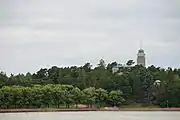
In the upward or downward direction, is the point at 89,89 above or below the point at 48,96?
above

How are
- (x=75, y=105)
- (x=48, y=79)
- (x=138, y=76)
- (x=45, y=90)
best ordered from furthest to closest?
(x=48, y=79) → (x=138, y=76) → (x=75, y=105) → (x=45, y=90)

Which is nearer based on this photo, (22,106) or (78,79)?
(22,106)

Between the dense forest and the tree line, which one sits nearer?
the tree line

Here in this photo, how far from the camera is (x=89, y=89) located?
4181 inches

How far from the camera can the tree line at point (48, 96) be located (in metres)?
101

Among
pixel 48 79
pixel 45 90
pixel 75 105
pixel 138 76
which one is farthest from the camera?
pixel 48 79

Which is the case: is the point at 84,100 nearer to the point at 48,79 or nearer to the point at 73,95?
the point at 73,95

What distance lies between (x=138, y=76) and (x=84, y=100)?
14.7 m

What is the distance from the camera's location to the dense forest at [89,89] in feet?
334

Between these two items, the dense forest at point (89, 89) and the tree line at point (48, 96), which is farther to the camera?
the dense forest at point (89, 89)

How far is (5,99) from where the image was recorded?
10188 cm

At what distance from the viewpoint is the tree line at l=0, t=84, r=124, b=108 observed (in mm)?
100562

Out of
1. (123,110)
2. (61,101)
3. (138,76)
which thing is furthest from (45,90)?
(138,76)

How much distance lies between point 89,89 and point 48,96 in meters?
7.97
